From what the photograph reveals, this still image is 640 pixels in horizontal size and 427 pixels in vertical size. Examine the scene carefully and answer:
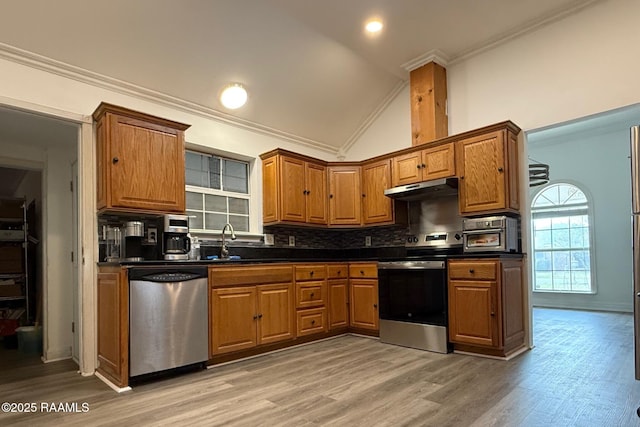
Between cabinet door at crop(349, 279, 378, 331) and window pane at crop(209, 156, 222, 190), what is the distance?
188 cm

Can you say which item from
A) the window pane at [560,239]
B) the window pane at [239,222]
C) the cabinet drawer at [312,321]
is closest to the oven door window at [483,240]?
the cabinet drawer at [312,321]

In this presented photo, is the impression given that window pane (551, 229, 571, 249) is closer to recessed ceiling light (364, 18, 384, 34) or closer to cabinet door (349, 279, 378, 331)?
cabinet door (349, 279, 378, 331)

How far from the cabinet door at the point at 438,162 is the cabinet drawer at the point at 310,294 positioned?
161 cm

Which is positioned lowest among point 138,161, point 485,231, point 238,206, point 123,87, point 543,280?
point 543,280

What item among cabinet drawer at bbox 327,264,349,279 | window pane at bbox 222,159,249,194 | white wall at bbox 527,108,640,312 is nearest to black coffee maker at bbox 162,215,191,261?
window pane at bbox 222,159,249,194

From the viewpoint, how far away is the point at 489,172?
3.78 metres

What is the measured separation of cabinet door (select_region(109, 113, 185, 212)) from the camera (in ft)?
10.6

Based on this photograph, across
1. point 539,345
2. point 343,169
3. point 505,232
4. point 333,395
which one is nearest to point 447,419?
point 333,395

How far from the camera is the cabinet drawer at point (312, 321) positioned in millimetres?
4086

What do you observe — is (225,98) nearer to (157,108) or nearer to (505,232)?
(157,108)

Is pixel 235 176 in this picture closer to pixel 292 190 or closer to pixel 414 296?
pixel 292 190

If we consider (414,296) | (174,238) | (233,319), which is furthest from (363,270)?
(174,238)

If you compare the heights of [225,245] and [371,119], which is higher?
[371,119]

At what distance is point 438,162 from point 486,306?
1.53 meters
